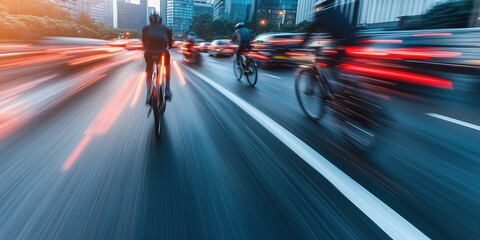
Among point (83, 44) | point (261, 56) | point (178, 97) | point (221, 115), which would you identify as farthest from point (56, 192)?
point (83, 44)

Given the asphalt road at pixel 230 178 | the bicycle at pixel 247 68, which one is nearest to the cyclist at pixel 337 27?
the asphalt road at pixel 230 178

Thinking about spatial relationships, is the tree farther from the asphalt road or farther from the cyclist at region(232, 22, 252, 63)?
the asphalt road

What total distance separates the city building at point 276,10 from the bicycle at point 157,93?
10192cm

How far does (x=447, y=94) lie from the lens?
8.58 meters

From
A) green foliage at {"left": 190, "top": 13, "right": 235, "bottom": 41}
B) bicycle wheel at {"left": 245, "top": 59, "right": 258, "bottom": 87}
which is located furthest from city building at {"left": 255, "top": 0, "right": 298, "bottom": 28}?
bicycle wheel at {"left": 245, "top": 59, "right": 258, "bottom": 87}

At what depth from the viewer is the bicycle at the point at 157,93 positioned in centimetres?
448

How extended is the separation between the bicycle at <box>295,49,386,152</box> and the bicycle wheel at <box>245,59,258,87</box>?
13.9 ft

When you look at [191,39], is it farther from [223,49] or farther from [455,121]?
[455,121]

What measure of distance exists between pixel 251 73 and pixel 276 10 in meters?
104

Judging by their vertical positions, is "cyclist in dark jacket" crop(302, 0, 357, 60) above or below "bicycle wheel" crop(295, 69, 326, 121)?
Answer: above

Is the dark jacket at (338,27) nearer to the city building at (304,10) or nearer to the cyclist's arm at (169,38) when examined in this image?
the cyclist's arm at (169,38)

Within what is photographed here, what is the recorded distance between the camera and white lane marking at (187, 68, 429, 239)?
234 centimetres

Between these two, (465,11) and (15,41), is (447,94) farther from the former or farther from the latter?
(15,41)

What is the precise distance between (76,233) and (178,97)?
19.4 ft
